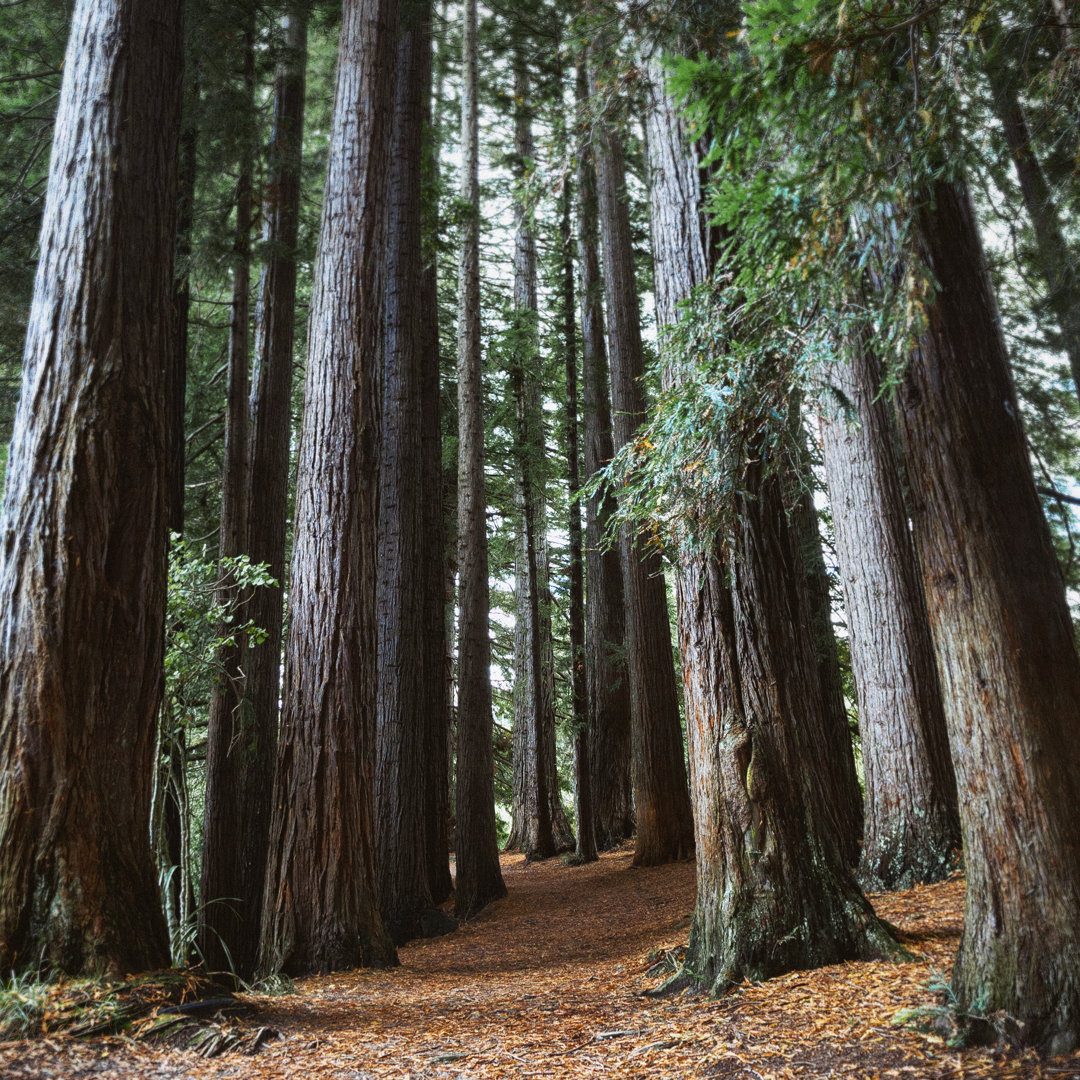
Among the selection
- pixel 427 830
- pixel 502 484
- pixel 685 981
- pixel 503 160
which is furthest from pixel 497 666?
pixel 685 981

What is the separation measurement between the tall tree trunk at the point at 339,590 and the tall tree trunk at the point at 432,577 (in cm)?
308

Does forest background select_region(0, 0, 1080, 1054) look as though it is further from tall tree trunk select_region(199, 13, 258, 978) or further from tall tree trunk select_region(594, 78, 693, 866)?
tall tree trunk select_region(594, 78, 693, 866)

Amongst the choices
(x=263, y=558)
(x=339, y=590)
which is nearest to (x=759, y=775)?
(x=339, y=590)

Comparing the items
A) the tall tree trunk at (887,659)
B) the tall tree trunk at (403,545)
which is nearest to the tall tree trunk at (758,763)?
the tall tree trunk at (887,659)

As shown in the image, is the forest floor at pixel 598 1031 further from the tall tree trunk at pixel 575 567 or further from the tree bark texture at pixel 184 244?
the tall tree trunk at pixel 575 567

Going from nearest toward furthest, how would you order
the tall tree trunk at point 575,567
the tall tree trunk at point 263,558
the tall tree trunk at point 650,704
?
the tall tree trunk at point 263,558, the tall tree trunk at point 650,704, the tall tree trunk at point 575,567

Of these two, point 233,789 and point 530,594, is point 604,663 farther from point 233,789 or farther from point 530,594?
point 233,789

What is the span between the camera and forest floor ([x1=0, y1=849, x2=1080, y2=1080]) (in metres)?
3.01

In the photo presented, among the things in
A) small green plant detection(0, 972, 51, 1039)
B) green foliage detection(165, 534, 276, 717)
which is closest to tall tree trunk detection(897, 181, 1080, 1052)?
small green plant detection(0, 972, 51, 1039)

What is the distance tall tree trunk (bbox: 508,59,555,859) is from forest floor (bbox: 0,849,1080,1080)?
304 inches

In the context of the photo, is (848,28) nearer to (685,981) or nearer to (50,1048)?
(685,981)

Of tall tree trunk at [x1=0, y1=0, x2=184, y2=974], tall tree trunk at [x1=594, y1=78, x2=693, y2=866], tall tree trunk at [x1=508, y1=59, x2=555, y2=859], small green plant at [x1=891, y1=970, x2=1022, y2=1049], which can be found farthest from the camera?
tall tree trunk at [x1=508, y1=59, x2=555, y2=859]

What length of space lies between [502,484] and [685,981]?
12.9 metres

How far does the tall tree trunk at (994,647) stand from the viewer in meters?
2.91
